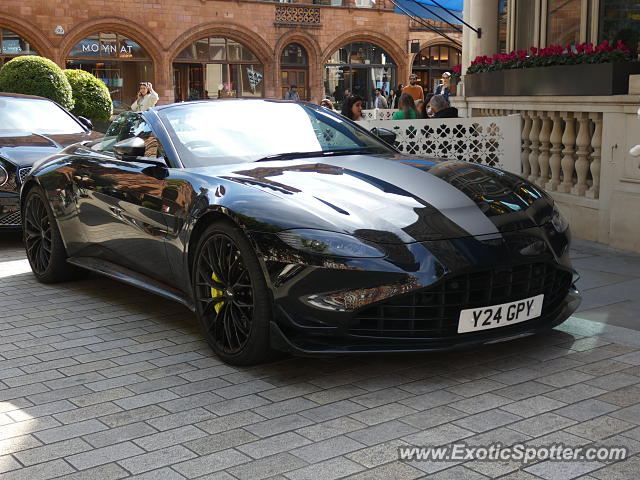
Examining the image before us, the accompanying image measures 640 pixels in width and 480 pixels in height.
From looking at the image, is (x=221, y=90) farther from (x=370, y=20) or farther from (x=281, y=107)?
(x=281, y=107)

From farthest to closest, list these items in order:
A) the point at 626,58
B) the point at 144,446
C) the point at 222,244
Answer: the point at 626,58, the point at 222,244, the point at 144,446

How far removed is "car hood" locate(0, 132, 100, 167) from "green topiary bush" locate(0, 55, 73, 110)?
8.89 m

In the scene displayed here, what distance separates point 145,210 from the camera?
17.4 feet

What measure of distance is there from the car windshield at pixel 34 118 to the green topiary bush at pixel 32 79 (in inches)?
307

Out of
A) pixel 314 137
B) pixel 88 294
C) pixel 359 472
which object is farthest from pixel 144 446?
pixel 88 294

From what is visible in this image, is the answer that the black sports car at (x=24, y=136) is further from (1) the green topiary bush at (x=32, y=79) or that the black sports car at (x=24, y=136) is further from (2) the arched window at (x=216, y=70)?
(2) the arched window at (x=216, y=70)

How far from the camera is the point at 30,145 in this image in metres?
9.30

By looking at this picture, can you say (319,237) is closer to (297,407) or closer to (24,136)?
(297,407)

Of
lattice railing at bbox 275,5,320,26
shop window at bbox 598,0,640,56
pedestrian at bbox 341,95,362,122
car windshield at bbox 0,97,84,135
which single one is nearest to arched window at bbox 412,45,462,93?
lattice railing at bbox 275,5,320,26

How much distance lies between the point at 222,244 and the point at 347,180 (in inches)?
30.1

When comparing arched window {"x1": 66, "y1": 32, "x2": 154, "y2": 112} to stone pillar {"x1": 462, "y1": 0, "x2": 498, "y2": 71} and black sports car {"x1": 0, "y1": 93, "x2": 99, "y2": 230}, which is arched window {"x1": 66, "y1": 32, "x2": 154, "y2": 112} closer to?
stone pillar {"x1": 462, "y1": 0, "x2": 498, "y2": 71}

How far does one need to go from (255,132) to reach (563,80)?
14.6 ft

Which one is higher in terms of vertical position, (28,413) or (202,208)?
(202,208)

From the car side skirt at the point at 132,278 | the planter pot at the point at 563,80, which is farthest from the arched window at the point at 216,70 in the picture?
the car side skirt at the point at 132,278
